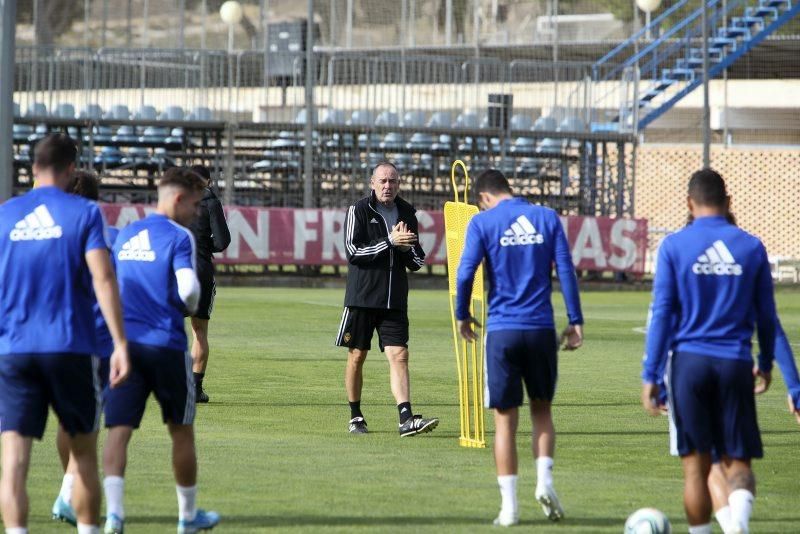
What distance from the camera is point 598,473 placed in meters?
10.0

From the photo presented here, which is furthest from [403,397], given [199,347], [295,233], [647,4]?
[647,4]

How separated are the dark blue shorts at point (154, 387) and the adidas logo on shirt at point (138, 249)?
17.1 inches

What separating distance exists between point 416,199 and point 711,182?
94.4 feet

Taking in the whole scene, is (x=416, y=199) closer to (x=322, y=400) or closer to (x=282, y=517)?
(x=322, y=400)

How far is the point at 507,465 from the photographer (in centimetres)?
813

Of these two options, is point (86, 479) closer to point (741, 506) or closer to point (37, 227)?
point (37, 227)

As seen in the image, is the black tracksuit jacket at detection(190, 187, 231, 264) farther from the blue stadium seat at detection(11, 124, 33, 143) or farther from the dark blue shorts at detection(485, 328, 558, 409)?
the blue stadium seat at detection(11, 124, 33, 143)

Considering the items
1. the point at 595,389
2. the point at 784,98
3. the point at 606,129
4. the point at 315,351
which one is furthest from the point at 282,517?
the point at 784,98

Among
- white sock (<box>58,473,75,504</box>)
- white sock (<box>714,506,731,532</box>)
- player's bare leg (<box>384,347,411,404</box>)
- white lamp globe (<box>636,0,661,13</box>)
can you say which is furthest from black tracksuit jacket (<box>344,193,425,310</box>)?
white lamp globe (<box>636,0,661,13</box>)

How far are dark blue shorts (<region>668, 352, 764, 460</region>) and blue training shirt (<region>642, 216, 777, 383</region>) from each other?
7cm

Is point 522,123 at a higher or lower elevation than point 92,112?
lower

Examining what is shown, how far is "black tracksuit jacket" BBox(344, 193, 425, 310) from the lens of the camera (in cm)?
1194

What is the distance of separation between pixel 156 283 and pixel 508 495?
217cm

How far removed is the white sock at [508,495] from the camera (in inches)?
315
